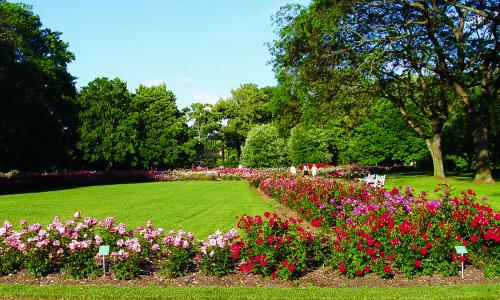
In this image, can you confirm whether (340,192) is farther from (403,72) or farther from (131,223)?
(403,72)

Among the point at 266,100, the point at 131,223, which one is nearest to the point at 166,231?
the point at 131,223

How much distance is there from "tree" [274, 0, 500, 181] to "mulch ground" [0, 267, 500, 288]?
15747mm

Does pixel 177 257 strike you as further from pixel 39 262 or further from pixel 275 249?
pixel 39 262

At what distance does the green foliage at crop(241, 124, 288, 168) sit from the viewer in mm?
46531

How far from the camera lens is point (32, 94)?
27.8m

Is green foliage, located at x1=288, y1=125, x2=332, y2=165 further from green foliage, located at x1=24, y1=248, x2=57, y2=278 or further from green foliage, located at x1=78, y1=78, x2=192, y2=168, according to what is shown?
green foliage, located at x1=24, y1=248, x2=57, y2=278

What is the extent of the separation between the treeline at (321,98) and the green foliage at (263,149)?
0.39 ft

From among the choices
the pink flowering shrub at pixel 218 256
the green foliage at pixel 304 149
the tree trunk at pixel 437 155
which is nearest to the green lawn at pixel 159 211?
the pink flowering shrub at pixel 218 256

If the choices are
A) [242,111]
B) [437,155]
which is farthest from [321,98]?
[242,111]

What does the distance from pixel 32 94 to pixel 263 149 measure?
2392cm

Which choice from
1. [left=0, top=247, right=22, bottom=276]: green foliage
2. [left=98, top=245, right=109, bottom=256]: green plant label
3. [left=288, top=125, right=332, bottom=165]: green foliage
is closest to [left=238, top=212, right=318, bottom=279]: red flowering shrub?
[left=98, top=245, right=109, bottom=256]: green plant label

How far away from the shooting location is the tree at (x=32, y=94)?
79.9 ft

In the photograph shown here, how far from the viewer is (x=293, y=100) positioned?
27.5m

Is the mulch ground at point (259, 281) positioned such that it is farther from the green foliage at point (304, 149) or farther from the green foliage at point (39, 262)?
the green foliage at point (304, 149)
